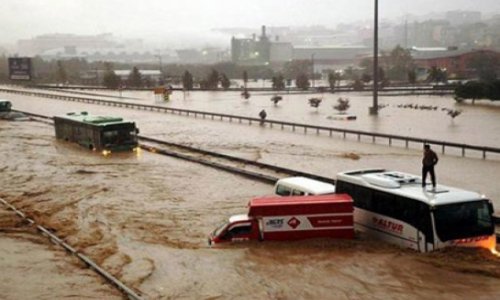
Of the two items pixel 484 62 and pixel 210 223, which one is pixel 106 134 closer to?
pixel 210 223

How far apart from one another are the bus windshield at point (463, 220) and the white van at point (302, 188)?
12.3 feet

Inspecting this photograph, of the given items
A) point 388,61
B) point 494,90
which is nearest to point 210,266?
point 494,90

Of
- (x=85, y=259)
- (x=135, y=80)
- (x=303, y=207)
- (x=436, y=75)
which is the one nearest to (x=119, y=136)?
(x=85, y=259)

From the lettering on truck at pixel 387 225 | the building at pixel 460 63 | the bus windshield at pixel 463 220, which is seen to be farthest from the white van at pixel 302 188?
the building at pixel 460 63

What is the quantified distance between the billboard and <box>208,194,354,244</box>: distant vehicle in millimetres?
84884

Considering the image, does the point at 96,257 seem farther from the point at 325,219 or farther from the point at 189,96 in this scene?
the point at 189,96

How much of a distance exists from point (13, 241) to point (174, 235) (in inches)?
161

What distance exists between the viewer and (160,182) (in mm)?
23250

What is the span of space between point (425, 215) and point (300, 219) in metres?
2.79

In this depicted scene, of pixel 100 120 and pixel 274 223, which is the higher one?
pixel 100 120

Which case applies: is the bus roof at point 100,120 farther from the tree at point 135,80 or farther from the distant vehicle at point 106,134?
the tree at point 135,80

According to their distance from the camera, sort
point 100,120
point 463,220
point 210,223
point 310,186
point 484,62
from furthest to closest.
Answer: point 484,62 < point 100,120 < point 210,223 < point 310,186 < point 463,220

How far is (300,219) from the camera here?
13.3 meters

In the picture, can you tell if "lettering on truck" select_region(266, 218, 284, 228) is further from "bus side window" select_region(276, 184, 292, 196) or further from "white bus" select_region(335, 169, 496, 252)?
"bus side window" select_region(276, 184, 292, 196)
